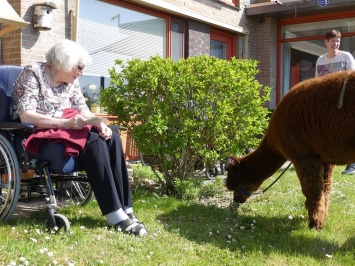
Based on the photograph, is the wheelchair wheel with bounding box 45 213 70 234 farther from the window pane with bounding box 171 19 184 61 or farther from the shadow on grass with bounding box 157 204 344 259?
the window pane with bounding box 171 19 184 61

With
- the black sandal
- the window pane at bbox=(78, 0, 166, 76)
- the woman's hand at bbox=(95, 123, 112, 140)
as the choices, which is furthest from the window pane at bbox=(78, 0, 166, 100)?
the black sandal

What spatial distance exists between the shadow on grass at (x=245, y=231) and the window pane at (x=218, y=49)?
7.35 m

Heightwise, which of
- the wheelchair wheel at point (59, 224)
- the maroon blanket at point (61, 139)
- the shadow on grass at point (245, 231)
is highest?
the maroon blanket at point (61, 139)

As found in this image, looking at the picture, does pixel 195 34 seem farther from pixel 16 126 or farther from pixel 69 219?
pixel 16 126

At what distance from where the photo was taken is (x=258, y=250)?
3.69 m

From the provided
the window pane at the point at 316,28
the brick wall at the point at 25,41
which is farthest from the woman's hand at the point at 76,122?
the window pane at the point at 316,28

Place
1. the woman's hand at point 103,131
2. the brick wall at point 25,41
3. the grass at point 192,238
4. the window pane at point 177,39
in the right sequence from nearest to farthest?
the grass at point 192,238 < the woman's hand at point 103,131 < the brick wall at point 25,41 < the window pane at point 177,39

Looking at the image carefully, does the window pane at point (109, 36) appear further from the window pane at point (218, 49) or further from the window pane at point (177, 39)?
the window pane at point (218, 49)

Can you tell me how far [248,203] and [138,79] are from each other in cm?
182

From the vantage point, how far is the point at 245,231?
4.30 meters

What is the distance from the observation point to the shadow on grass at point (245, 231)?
12.4 ft

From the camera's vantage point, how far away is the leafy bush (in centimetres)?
527

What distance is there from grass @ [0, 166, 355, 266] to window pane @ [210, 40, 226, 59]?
7.06 meters

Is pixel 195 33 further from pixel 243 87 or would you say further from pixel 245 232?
pixel 245 232
